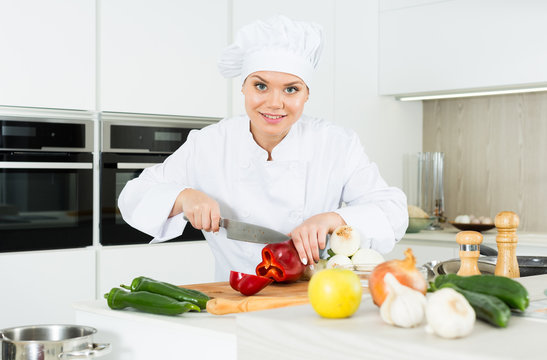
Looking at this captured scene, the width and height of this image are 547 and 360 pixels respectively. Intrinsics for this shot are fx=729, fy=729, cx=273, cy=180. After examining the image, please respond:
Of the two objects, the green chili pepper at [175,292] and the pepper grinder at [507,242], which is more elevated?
the pepper grinder at [507,242]

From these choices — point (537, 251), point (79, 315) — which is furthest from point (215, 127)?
point (537, 251)

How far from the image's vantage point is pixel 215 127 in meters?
2.16

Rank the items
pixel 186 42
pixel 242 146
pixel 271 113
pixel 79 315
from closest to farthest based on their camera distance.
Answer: pixel 79 315 < pixel 271 113 < pixel 242 146 < pixel 186 42

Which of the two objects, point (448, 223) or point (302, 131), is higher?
point (302, 131)

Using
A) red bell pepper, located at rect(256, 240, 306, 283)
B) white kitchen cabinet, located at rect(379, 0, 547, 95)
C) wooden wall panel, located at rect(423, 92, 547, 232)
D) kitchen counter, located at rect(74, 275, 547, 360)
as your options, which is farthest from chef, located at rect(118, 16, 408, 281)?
wooden wall panel, located at rect(423, 92, 547, 232)

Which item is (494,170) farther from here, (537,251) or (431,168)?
(537,251)

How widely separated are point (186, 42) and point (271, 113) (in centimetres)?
132

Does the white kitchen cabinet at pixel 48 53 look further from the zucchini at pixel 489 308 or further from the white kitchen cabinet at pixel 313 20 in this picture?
the zucchini at pixel 489 308

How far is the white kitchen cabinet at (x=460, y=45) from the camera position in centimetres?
332

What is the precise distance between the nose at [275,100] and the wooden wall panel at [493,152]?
2233 mm

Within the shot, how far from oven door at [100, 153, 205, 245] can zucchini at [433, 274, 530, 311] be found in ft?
6.74

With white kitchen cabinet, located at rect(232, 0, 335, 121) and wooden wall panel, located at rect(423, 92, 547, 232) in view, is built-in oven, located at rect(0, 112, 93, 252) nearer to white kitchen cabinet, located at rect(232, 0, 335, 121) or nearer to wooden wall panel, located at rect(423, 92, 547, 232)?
white kitchen cabinet, located at rect(232, 0, 335, 121)

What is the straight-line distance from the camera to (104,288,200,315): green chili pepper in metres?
1.37

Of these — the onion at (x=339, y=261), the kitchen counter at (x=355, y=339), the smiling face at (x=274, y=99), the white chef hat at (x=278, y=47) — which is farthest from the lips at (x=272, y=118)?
the kitchen counter at (x=355, y=339)
